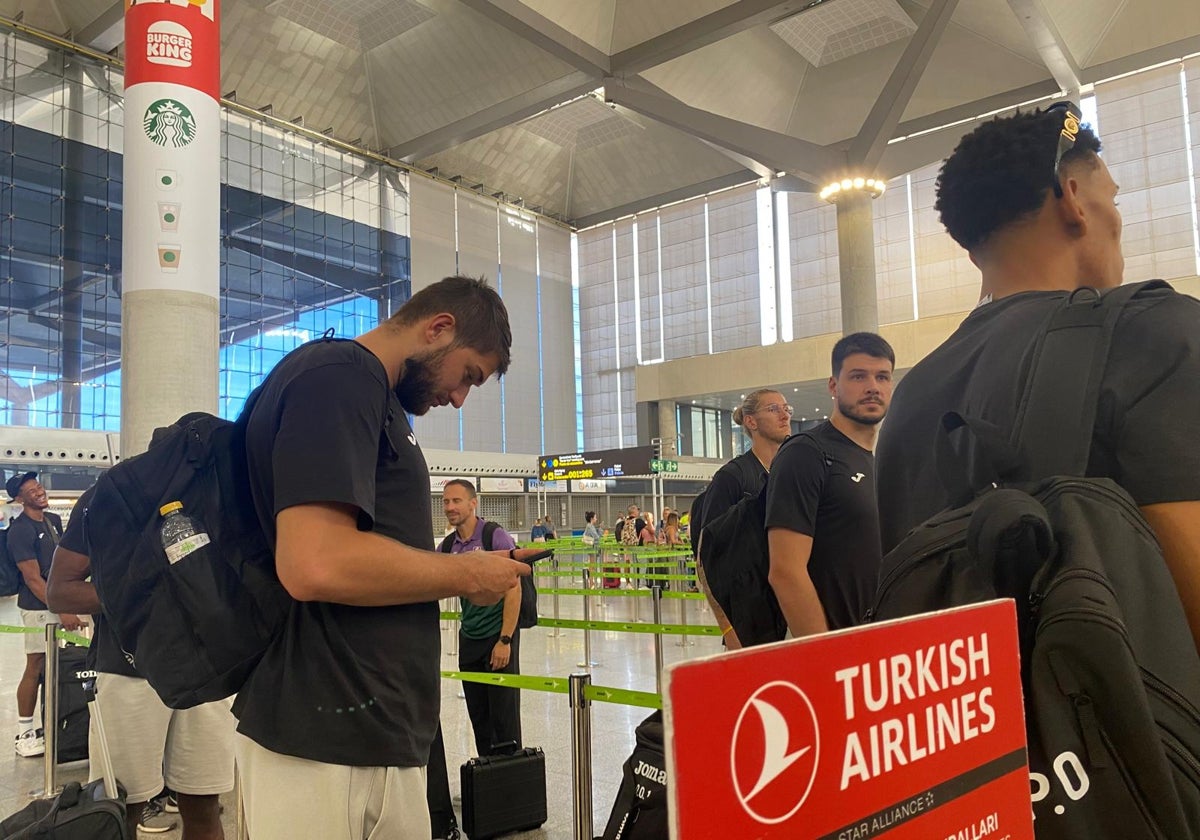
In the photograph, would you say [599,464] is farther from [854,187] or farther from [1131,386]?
[1131,386]

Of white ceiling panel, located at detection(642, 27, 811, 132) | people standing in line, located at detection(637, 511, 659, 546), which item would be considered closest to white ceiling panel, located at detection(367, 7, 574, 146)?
white ceiling panel, located at detection(642, 27, 811, 132)

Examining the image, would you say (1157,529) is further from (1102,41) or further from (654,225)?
(654,225)

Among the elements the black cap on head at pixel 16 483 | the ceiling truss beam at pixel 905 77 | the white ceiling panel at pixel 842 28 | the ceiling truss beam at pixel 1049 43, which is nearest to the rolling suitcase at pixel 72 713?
the black cap on head at pixel 16 483

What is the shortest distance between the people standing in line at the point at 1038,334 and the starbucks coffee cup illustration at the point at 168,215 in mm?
10646

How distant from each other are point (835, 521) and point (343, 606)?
2004mm

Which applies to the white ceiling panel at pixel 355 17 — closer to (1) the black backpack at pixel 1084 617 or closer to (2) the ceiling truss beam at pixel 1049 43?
(2) the ceiling truss beam at pixel 1049 43

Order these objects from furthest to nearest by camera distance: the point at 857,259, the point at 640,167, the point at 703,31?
the point at 640,167
the point at 857,259
the point at 703,31

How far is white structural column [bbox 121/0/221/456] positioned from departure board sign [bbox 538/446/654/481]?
15.2 m

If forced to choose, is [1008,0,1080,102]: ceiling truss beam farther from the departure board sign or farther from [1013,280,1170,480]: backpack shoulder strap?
[1013,280,1170,480]: backpack shoulder strap

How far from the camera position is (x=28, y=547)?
6.87 m

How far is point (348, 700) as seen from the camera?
1660 millimetres

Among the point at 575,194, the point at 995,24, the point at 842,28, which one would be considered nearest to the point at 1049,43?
the point at 995,24

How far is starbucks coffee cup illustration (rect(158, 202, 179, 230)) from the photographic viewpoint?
1028 cm

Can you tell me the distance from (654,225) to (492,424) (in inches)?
Result: 472
